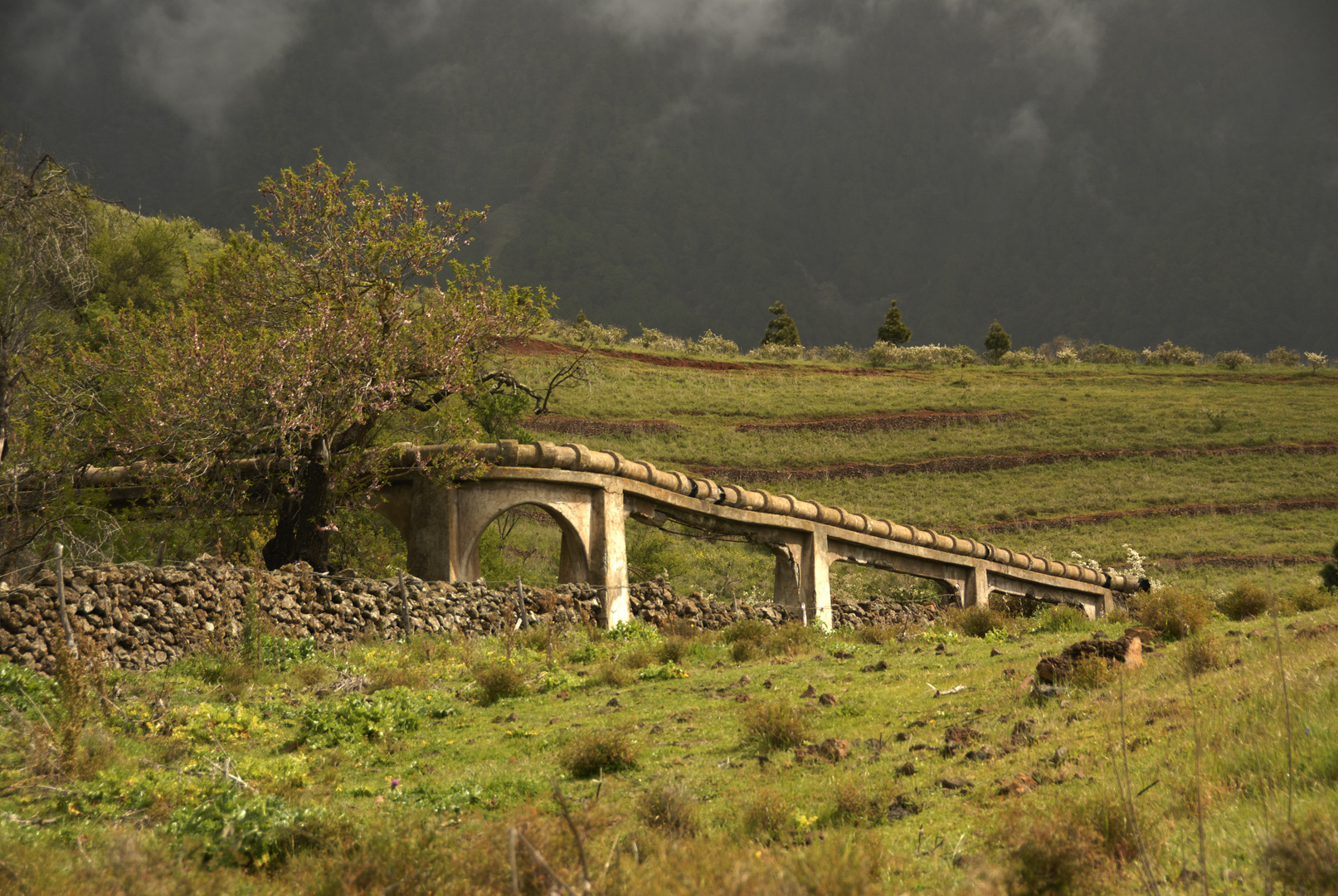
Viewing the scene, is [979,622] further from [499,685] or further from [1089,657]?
[499,685]

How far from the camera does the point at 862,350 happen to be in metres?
79.5

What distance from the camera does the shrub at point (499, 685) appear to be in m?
10.6

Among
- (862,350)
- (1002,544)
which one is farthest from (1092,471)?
(862,350)

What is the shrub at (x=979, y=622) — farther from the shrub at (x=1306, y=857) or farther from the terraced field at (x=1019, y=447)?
the terraced field at (x=1019, y=447)

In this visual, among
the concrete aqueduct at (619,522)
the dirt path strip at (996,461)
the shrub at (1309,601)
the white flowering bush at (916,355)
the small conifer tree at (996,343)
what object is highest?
the small conifer tree at (996,343)

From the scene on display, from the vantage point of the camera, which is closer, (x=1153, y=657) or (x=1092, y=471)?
(x=1153, y=657)

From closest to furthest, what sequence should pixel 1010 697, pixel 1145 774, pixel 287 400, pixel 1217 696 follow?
1. pixel 1145 774
2. pixel 1217 696
3. pixel 1010 697
4. pixel 287 400

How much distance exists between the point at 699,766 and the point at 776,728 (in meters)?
0.79

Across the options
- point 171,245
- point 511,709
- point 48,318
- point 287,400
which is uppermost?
point 171,245

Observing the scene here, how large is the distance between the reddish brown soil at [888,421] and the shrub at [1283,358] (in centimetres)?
3208

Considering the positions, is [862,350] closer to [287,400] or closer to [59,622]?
[287,400]

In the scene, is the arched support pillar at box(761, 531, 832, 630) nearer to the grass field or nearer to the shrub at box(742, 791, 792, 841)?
the grass field

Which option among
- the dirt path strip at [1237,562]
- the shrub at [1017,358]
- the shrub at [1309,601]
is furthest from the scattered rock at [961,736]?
the shrub at [1017,358]

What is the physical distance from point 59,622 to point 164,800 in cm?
575
